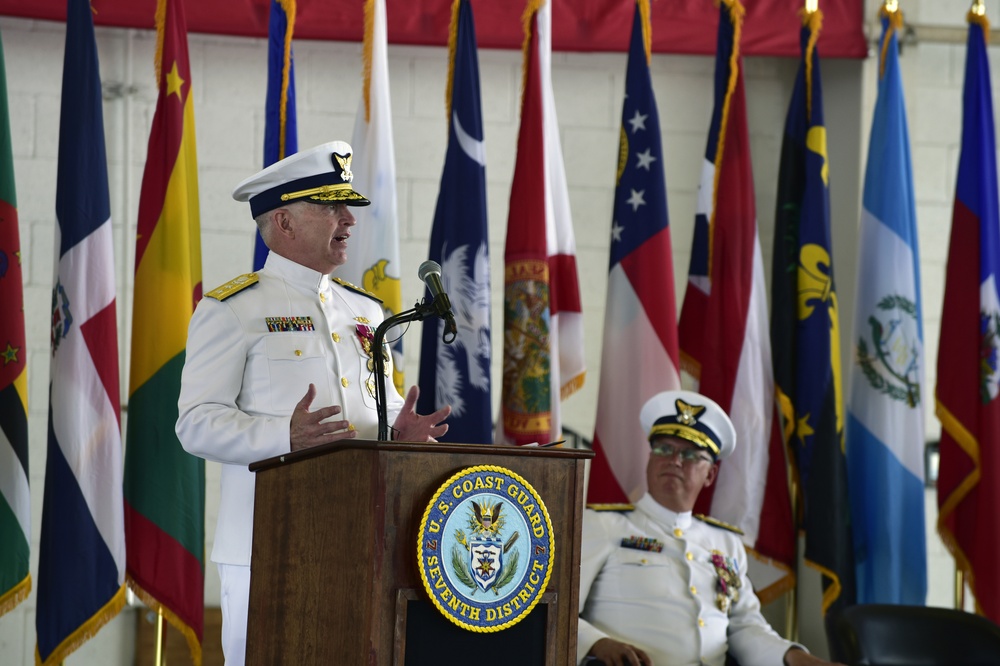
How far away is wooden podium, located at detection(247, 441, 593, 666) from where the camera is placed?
161 centimetres

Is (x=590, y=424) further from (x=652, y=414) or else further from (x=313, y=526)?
(x=313, y=526)

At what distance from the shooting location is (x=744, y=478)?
11.9ft

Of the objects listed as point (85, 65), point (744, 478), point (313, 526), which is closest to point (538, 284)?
point (744, 478)

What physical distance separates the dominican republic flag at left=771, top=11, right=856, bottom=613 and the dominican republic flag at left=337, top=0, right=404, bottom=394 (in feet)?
3.91

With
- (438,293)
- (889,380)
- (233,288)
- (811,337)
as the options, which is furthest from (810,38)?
(438,293)

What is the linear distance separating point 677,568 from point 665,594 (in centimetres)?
8

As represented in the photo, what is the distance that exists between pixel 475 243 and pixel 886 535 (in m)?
1.50

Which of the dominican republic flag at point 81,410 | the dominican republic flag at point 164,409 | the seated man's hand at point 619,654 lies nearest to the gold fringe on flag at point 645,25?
the dominican republic flag at point 164,409

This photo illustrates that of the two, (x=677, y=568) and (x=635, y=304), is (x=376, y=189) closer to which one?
(x=635, y=304)

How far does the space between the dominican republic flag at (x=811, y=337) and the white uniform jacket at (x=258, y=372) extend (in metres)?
1.84

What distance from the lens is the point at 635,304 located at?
366 cm

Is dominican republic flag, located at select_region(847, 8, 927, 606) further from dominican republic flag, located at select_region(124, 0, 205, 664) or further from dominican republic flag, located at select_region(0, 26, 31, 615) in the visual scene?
dominican republic flag, located at select_region(0, 26, 31, 615)

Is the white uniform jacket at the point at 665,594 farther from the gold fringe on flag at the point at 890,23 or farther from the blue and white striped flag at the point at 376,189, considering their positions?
the gold fringe on flag at the point at 890,23

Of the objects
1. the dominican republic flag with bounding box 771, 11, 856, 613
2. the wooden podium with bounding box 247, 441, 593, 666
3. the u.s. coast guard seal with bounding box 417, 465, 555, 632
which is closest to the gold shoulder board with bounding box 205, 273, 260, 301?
the wooden podium with bounding box 247, 441, 593, 666
